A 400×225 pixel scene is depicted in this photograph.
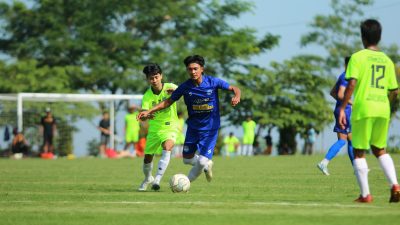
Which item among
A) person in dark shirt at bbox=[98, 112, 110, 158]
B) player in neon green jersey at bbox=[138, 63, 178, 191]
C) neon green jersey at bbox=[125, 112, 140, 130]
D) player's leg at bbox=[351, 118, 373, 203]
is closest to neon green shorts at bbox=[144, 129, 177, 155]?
player in neon green jersey at bbox=[138, 63, 178, 191]

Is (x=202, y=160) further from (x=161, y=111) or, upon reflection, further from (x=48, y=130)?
(x=48, y=130)

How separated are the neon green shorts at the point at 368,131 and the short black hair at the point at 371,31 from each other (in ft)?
3.00

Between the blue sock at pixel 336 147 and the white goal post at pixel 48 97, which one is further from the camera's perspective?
the white goal post at pixel 48 97

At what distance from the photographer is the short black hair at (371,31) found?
1107cm

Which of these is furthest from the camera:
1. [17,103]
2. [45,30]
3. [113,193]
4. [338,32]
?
[338,32]

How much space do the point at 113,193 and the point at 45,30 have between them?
49.4 meters

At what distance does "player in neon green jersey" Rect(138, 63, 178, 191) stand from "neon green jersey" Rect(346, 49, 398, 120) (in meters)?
5.23

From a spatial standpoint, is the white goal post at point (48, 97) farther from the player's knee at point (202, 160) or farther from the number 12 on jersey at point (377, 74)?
the number 12 on jersey at point (377, 74)

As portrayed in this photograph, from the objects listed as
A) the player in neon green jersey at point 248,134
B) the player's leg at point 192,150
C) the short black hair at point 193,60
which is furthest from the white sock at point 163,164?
the player in neon green jersey at point 248,134

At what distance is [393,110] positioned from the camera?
59.6m

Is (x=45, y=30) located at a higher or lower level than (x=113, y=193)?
higher

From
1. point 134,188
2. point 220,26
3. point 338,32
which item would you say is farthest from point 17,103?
point 338,32

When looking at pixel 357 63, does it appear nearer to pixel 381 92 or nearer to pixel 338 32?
pixel 381 92

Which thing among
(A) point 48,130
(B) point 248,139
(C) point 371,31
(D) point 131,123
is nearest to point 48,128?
(A) point 48,130
